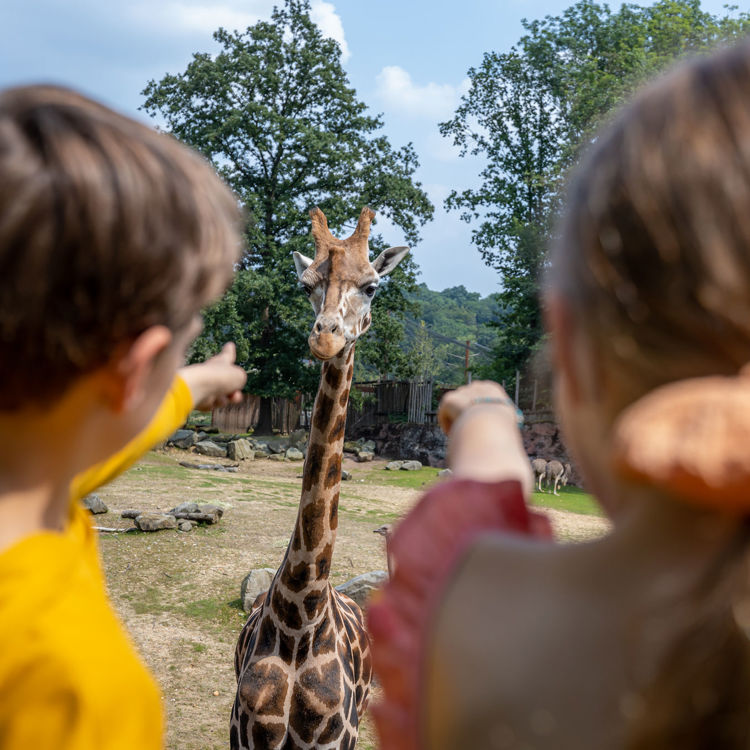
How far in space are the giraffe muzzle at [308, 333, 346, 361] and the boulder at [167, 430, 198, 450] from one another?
14.1 m

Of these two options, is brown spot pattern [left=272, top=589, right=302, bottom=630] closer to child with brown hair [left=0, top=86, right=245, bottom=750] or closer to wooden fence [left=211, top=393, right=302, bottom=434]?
child with brown hair [left=0, top=86, right=245, bottom=750]

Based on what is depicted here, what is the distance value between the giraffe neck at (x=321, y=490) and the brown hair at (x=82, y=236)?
250cm

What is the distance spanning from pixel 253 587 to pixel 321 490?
3.35 meters

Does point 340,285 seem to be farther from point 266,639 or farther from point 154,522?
point 154,522

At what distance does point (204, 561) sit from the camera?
25.4 ft

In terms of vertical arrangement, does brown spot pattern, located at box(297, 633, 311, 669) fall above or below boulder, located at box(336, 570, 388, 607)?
above

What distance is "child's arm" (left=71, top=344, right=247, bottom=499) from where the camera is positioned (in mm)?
1374

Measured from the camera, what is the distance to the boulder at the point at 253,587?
6.54 metres

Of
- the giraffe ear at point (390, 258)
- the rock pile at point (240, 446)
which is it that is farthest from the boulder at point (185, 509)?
the rock pile at point (240, 446)

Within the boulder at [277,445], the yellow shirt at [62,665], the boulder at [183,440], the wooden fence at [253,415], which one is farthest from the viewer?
the wooden fence at [253,415]

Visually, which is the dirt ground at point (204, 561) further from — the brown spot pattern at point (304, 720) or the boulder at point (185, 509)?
the brown spot pattern at point (304, 720)

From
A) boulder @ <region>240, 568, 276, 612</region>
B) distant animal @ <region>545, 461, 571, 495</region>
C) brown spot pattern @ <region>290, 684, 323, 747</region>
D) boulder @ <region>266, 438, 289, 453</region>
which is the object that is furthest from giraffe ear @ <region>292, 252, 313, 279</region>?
boulder @ <region>266, 438, 289, 453</region>

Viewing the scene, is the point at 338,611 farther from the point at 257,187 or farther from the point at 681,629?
the point at 257,187

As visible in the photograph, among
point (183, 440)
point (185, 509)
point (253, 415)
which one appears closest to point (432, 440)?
point (183, 440)
